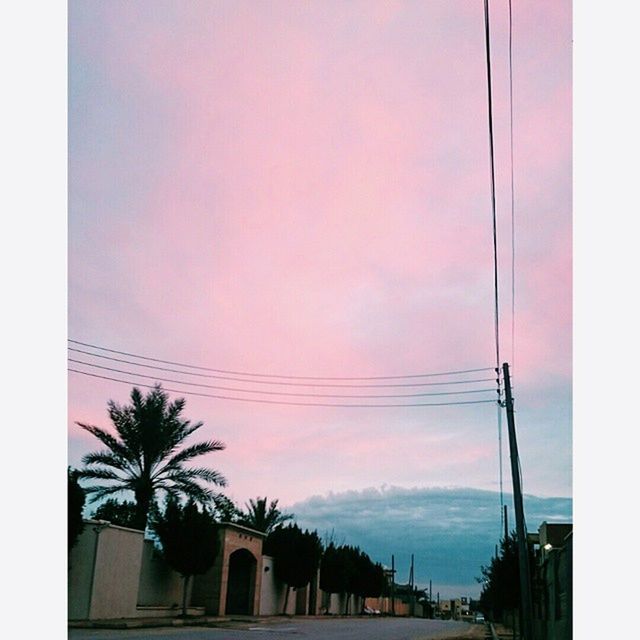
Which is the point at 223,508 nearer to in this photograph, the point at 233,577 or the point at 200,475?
the point at 200,475

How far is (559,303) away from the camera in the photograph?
520 centimetres

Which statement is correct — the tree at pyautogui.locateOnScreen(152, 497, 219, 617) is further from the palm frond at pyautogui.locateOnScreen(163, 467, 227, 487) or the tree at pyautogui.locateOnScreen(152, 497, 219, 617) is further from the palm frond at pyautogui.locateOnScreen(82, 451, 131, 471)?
the palm frond at pyautogui.locateOnScreen(82, 451, 131, 471)

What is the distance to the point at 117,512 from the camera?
13.7 metres

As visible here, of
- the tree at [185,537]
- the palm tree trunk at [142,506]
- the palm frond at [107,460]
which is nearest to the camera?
the palm frond at [107,460]

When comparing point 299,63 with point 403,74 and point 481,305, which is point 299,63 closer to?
point 403,74

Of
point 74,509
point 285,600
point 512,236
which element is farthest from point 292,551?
point 512,236

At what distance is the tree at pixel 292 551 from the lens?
16.3 m

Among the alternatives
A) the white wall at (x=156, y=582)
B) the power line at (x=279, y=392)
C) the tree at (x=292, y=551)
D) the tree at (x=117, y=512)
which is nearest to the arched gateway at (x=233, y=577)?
the white wall at (x=156, y=582)

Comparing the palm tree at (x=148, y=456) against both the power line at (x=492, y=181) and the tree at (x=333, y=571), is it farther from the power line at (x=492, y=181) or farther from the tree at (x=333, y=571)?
the tree at (x=333, y=571)

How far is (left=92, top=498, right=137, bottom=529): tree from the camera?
1284cm

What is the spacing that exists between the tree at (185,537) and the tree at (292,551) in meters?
4.13
